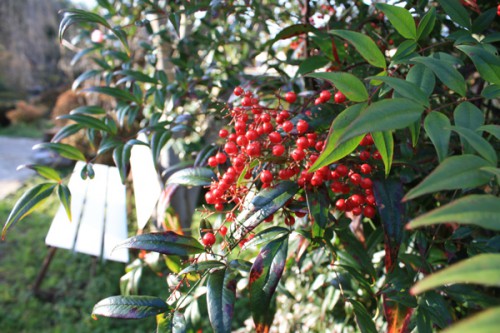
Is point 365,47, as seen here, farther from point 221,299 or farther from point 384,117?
point 221,299

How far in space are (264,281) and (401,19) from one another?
415 millimetres

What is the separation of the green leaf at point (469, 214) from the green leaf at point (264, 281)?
0.29 metres

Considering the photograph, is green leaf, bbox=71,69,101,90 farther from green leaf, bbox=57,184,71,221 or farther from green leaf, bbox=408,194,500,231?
green leaf, bbox=408,194,500,231

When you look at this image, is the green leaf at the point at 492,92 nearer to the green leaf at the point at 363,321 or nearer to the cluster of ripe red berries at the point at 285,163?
the cluster of ripe red berries at the point at 285,163

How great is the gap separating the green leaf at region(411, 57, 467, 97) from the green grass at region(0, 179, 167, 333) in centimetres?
187

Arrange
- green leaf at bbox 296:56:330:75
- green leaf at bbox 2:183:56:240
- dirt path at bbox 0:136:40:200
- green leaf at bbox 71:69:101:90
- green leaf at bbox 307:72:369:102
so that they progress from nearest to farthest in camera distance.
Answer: green leaf at bbox 307:72:369:102 < green leaf at bbox 2:183:56:240 < green leaf at bbox 296:56:330:75 < green leaf at bbox 71:69:101:90 < dirt path at bbox 0:136:40:200

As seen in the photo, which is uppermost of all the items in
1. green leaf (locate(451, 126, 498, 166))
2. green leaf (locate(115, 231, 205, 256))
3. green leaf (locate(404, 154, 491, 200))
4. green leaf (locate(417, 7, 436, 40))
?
green leaf (locate(417, 7, 436, 40))

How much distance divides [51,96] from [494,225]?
10533 millimetres

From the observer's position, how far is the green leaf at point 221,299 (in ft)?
1.66

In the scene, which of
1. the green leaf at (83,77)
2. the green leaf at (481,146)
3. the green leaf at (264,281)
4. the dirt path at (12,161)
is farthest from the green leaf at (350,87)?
the dirt path at (12,161)

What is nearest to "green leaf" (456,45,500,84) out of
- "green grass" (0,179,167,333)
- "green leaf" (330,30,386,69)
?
"green leaf" (330,30,386,69)

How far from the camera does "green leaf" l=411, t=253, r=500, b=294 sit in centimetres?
25

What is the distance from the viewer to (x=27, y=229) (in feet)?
10.3

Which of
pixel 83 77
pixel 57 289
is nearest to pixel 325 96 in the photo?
pixel 83 77
